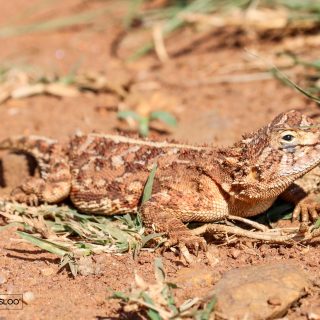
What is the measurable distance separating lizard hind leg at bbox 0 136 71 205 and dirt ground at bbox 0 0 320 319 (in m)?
0.49

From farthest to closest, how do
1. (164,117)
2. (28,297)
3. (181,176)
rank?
(164,117) < (181,176) < (28,297)

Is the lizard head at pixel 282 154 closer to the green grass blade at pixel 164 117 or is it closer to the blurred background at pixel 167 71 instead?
the blurred background at pixel 167 71

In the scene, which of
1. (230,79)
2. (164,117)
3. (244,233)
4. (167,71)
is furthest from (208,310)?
(167,71)

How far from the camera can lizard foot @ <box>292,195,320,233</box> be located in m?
5.53

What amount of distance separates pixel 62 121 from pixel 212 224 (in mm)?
3453

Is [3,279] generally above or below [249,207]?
below

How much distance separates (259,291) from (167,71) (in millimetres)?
5604

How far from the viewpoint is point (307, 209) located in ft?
18.4

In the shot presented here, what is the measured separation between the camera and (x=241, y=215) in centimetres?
554

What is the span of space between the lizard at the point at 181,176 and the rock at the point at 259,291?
25.6 inches

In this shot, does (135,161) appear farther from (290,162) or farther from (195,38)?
(195,38)

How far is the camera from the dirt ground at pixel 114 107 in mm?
4781

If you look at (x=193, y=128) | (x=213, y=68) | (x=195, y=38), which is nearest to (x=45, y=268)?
(x=193, y=128)

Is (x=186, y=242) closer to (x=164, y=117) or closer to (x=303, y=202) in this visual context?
(x=303, y=202)
